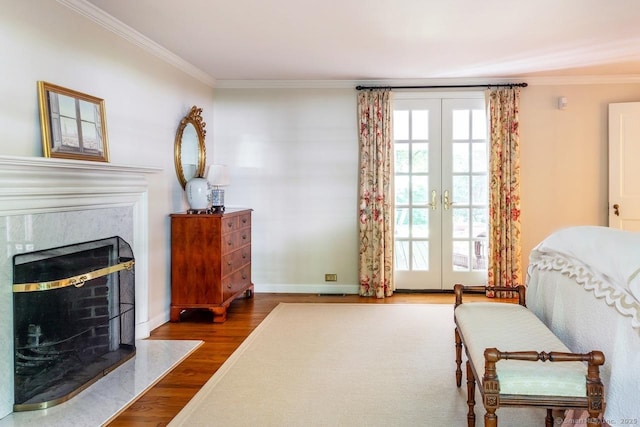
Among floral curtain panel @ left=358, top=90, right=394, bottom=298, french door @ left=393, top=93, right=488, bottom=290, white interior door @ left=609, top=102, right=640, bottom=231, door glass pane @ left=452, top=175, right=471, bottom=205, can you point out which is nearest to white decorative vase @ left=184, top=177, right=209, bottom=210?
floral curtain panel @ left=358, top=90, right=394, bottom=298

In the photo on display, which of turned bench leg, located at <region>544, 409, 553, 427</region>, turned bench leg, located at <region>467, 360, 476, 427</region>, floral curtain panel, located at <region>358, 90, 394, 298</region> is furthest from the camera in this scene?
floral curtain panel, located at <region>358, 90, 394, 298</region>

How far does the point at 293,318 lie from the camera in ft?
13.7

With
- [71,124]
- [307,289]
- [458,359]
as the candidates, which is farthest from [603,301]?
[307,289]

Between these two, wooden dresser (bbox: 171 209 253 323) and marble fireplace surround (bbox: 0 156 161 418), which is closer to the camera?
marble fireplace surround (bbox: 0 156 161 418)

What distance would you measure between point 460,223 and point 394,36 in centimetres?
240

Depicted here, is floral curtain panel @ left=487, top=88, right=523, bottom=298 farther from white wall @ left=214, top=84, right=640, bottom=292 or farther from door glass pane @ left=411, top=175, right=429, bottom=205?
door glass pane @ left=411, top=175, right=429, bottom=205

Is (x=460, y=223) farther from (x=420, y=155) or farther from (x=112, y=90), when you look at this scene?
(x=112, y=90)

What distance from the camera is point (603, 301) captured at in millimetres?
1892

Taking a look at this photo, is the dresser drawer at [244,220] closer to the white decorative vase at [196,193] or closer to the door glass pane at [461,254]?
the white decorative vase at [196,193]

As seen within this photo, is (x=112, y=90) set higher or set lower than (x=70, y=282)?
higher

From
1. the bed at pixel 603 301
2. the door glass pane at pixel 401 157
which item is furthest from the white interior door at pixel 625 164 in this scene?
the bed at pixel 603 301

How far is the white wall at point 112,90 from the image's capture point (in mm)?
2443

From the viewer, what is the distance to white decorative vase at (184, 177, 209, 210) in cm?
427

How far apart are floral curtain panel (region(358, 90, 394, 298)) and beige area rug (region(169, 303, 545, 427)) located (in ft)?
3.11
